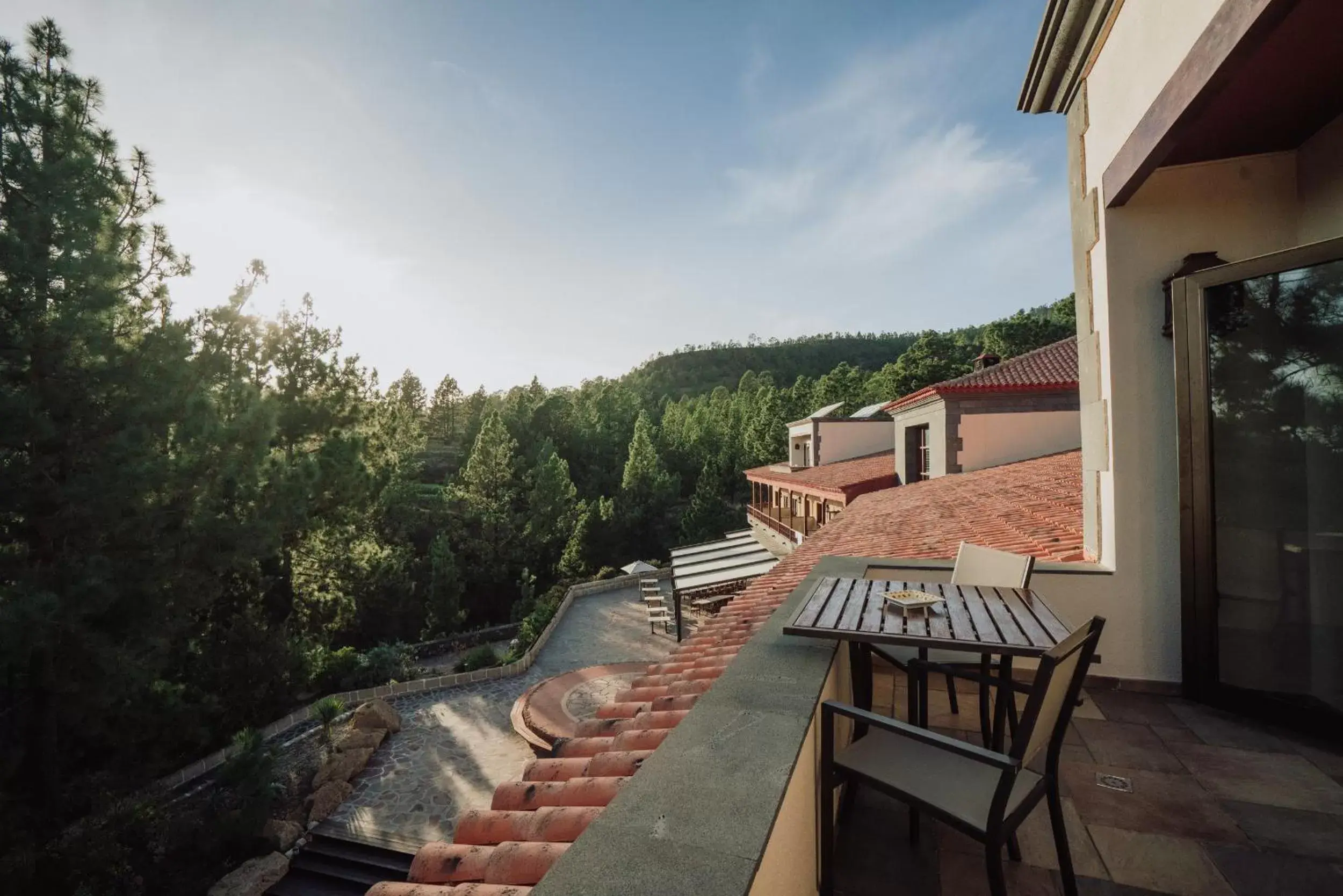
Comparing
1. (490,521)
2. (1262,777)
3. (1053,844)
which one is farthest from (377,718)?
(490,521)

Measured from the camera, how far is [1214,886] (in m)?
2.02

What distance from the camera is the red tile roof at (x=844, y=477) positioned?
1497 cm

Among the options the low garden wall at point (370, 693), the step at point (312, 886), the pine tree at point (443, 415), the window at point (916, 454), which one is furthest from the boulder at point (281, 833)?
the pine tree at point (443, 415)

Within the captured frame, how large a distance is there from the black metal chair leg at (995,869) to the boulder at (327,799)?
1163 centimetres

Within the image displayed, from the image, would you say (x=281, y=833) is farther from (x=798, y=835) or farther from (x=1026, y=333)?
(x=1026, y=333)

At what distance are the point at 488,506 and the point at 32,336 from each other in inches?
940

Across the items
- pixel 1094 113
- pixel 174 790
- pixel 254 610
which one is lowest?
pixel 174 790

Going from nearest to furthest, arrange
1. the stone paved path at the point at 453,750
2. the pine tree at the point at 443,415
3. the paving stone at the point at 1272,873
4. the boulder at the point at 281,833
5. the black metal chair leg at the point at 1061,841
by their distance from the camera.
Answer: the black metal chair leg at the point at 1061,841
the paving stone at the point at 1272,873
the boulder at the point at 281,833
the stone paved path at the point at 453,750
the pine tree at the point at 443,415

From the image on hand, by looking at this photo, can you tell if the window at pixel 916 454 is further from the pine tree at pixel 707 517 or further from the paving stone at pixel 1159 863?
the pine tree at pixel 707 517

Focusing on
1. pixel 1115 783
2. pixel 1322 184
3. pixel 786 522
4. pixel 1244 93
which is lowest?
Result: pixel 786 522

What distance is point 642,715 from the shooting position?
247cm

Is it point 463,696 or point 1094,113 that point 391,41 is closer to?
point 1094,113

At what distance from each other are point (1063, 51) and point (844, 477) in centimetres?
1310

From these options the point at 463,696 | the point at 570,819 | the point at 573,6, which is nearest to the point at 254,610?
the point at 463,696
